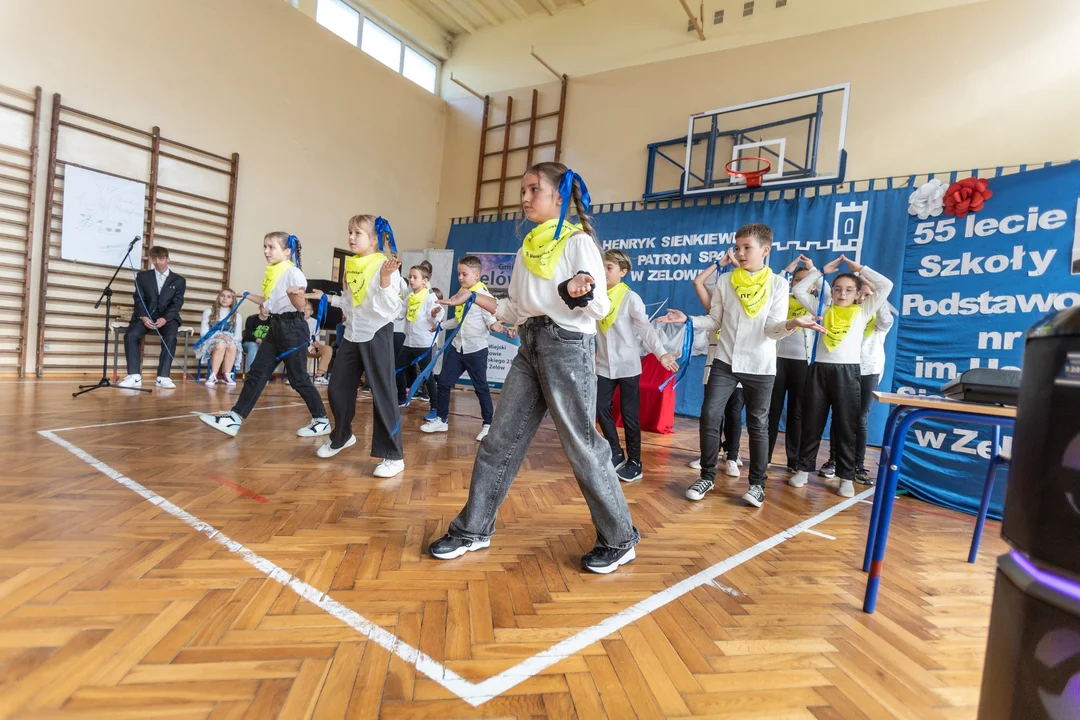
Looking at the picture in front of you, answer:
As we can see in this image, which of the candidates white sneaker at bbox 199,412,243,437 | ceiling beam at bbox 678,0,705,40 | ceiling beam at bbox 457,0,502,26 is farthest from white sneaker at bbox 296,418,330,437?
ceiling beam at bbox 457,0,502,26

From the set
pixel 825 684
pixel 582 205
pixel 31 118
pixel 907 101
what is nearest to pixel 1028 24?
pixel 907 101

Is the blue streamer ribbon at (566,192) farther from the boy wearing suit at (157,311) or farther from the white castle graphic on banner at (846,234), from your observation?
the boy wearing suit at (157,311)

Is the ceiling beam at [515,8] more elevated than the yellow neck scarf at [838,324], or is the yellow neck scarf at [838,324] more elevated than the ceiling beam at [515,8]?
the ceiling beam at [515,8]

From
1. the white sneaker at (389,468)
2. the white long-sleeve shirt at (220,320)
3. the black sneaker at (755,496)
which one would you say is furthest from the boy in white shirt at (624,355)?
the white long-sleeve shirt at (220,320)

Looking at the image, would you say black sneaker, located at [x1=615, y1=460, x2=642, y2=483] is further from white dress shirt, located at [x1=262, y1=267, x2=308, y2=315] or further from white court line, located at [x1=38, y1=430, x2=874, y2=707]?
white dress shirt, located at [x1=262, y1=267, x2=308, y2=315]

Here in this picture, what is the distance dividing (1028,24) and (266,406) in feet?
28.1

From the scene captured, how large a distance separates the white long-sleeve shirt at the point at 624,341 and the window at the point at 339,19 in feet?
25.0

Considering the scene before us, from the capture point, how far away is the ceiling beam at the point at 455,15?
924 cm

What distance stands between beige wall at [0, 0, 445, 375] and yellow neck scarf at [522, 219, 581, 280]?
665 cm

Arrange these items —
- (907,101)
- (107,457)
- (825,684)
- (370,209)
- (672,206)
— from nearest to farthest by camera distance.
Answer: (825,684), (107,457), (907,101), (672,206), (370,209)

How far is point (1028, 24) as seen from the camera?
5836 mm

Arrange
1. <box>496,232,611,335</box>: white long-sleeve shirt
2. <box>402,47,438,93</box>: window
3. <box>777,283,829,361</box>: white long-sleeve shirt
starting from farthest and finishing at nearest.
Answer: <box>402,47,438,93</box>: window
<box>777,283,829,361</box>: white long-sleeve shirt
<box>496,232,611,335</box>: white long-sleeve shirt

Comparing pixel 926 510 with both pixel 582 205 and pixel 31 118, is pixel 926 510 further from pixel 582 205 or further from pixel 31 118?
pixel 31 118

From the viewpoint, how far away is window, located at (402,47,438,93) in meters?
9.75
